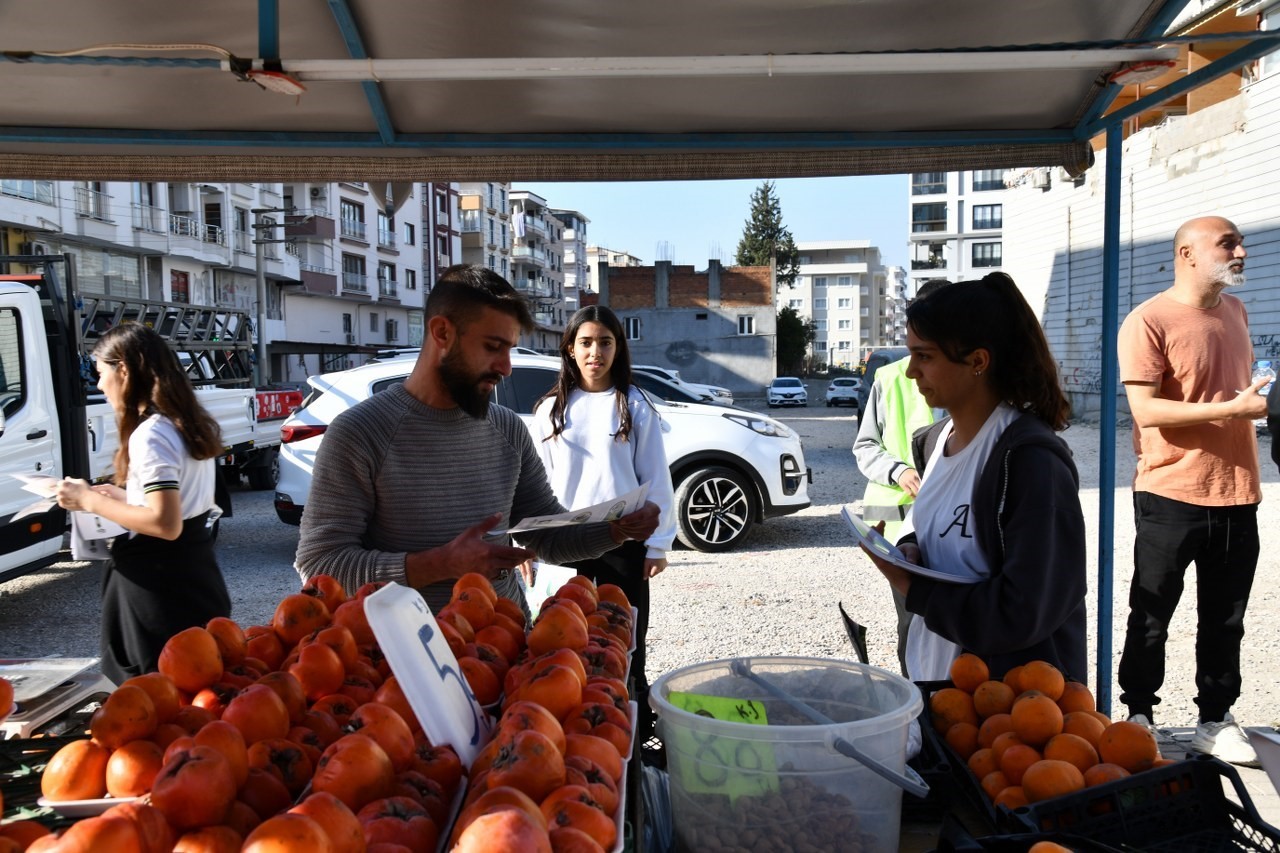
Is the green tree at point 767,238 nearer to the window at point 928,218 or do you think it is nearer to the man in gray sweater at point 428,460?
the window at point 928,218

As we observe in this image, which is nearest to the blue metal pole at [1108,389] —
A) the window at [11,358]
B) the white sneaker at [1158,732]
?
the white sneaker at [1158,732]

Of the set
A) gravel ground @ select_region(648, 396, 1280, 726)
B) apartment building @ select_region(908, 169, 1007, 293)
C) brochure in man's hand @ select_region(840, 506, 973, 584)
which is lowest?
gravel ground @ select_region(648, 396, 1280, 726)

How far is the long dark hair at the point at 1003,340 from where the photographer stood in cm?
236

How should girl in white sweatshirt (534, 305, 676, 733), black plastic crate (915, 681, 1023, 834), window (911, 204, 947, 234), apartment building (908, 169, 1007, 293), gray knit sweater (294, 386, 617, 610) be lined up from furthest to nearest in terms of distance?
window (911, 204, 947, 234)
apartment building (908, 169, 1007, 293)
girl in white sweatshirt (534, 305, 676, 733)
gray knit sweater (294, 386, 617, 610)
black plastic crate (915, 681, 1023, 834)

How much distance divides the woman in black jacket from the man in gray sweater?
0.96 metres

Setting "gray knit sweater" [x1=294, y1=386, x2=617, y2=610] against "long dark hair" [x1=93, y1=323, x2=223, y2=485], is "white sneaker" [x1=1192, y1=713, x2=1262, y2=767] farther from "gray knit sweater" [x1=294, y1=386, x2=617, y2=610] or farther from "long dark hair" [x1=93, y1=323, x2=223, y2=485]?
"long dark hair" [x1=93, y1=323, x2=223, y2=485]

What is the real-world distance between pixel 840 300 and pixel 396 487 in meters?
114

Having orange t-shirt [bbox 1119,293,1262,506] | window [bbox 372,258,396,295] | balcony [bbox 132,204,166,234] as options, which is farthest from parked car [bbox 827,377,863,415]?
orange t-shirt [bbox 1119,293,1262,506]

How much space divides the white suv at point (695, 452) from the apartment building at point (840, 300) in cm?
10300

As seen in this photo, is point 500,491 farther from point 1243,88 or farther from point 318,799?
point 1243,88

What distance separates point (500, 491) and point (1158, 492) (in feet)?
9.11

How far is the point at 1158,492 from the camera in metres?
3.99

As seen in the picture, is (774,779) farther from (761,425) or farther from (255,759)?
(761,425)

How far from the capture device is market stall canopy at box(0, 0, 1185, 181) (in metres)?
2.45
